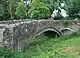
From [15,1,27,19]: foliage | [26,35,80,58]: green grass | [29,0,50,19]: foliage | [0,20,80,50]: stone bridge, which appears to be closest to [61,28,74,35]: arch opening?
[0,20,80,50]: stone bridge

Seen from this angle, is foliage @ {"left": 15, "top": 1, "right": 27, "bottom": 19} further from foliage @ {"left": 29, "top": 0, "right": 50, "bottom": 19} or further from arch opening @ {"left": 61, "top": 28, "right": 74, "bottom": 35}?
arch opening @ {"left": 61, "top": 28, "right": 74, "bottom": 35}

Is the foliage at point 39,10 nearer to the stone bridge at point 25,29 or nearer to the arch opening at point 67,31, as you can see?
the arch opening at point 67,31

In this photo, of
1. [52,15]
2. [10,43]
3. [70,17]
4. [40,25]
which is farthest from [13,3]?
[10,43]

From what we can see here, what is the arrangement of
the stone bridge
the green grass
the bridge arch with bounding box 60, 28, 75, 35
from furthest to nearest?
the bridge arch with bounding box 60, 28, 75, 35, the green grass, the stone bridge

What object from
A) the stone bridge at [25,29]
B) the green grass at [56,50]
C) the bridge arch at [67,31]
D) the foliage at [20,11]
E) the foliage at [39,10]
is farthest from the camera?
the foliage at [20,11]

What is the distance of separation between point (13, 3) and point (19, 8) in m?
3.67

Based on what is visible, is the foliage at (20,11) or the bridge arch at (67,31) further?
the foliage at (20,11)

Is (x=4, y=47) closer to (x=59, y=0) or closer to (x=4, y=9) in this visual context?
(x=59, y=0)

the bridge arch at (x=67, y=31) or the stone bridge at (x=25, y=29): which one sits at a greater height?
the stone bridge at (x=25, y=29)

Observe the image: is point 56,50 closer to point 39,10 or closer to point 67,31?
point 67,31

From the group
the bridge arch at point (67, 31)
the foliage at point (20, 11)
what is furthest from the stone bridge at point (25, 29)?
the foliage at point (20, 11)

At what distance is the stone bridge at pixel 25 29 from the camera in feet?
65.1

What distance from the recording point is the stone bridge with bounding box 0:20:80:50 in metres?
19.8

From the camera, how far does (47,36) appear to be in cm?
3862
